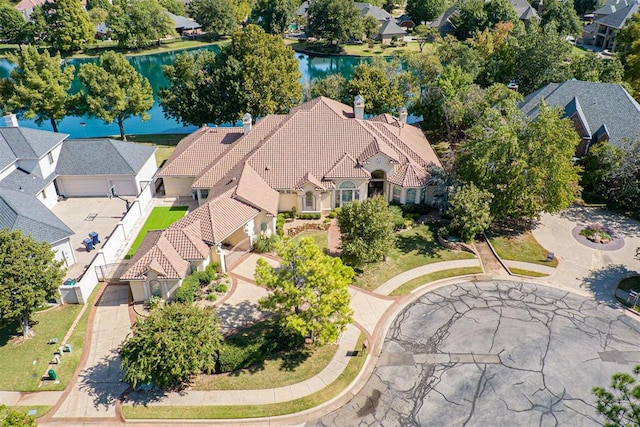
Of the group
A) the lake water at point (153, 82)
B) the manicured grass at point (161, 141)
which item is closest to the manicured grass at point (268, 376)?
the manicured grass at point (161, 141)

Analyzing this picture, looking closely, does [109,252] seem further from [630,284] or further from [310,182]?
[630,284]

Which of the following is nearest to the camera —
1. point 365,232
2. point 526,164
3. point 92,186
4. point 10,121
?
point 365,232

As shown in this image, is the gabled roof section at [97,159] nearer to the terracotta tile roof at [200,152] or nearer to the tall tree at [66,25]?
the terracotta tile roof at [200,152]

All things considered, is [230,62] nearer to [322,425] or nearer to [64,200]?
[64,200]

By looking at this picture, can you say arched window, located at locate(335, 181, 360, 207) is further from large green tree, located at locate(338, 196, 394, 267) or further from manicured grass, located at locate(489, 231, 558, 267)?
manicured grass, located at locate(489, 231, 558, 267)

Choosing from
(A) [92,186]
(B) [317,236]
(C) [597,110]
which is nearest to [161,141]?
(A) [92,186]

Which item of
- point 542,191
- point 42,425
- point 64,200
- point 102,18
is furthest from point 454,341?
point 102,18
